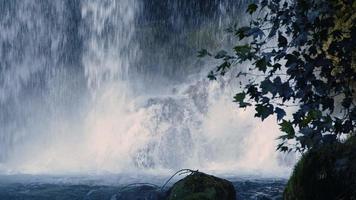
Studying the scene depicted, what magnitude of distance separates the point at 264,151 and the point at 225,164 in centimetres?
141

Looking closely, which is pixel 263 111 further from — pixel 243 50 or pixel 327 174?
pixel 327 174

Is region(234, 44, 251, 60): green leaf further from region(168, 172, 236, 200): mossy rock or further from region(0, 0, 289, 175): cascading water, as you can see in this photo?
region(0, 0, 289, 175): cascading water

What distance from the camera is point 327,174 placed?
14.5 ft

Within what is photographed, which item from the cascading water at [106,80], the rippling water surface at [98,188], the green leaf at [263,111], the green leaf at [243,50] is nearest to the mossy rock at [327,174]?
the green leaf at [263,111]

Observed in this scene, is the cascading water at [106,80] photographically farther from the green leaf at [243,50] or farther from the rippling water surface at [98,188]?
the green leaf at [243,50]

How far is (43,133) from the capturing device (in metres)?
24.7

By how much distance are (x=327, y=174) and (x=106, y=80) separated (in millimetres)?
19685

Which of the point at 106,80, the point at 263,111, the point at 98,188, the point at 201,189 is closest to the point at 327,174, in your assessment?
the point at 263,111

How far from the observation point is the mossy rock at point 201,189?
6.18 m

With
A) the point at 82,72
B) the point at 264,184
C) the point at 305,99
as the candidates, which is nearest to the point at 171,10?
the point at 82,72

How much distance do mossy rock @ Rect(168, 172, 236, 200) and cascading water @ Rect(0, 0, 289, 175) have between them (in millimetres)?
11533

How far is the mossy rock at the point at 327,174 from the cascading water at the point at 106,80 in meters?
13.3

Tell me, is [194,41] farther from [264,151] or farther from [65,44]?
[264,151]

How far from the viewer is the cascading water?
19.3 metres
